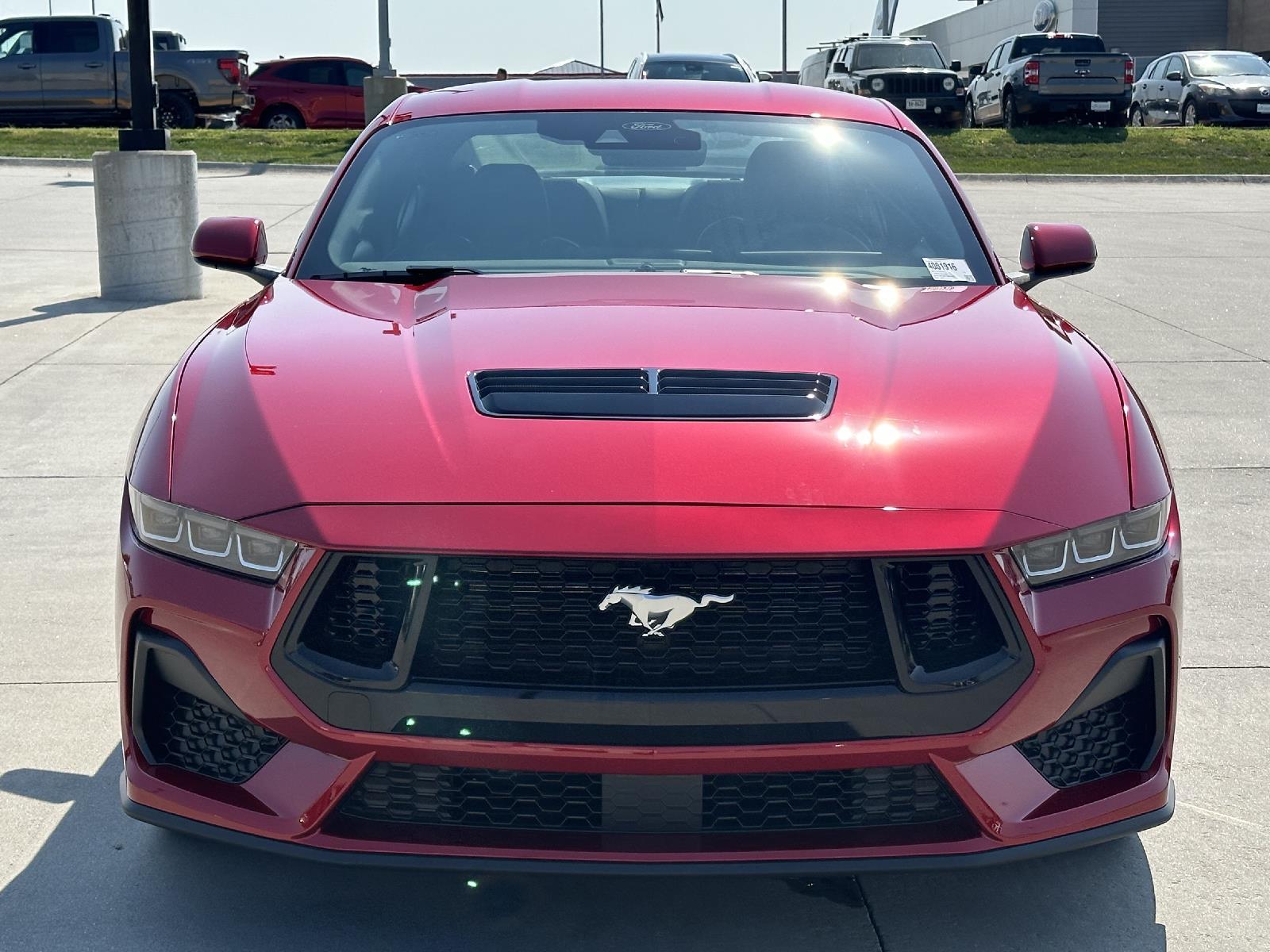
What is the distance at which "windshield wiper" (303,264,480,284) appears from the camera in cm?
380

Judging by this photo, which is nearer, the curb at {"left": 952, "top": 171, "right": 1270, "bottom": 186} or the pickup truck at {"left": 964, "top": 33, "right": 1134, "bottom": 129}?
the curb at {"left": 952, "top": 171, "right": 1270, "bottom": 186}

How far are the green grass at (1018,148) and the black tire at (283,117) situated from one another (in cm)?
285

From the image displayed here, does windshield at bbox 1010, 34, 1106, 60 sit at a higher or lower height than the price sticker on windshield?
higher

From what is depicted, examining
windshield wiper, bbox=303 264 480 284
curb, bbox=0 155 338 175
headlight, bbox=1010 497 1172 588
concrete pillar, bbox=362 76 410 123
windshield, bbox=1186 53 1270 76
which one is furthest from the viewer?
windshield, bbox=1186 53 1270 76

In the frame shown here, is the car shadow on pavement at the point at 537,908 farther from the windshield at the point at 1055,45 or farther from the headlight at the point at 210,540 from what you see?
the windshield at the point at 1055,45

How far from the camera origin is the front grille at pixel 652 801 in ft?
8.38

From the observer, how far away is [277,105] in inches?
1099

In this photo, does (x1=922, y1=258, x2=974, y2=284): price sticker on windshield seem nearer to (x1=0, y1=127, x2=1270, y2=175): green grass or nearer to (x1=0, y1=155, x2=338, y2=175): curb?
(x1=0, y1=155, x2=338, y2=175): curb

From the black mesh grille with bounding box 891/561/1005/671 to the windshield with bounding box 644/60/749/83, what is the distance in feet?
62.2

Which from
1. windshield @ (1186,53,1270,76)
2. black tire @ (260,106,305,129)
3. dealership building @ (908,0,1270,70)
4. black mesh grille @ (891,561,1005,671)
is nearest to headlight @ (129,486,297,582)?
black mesh grille @ (891,561,1005,671)

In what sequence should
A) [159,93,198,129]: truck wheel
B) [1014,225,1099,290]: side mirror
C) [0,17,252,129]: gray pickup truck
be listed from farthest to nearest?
[159,93,198,129]: truck wheel < [0,17,252,129]: gray pickup truck < [1014,225,1099,290]: side mirror

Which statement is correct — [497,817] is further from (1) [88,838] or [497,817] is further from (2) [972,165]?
(2) [972,165]

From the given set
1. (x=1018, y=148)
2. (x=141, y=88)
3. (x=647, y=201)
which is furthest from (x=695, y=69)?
(x=647, y=201)

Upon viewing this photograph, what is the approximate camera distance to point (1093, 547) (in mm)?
2670
